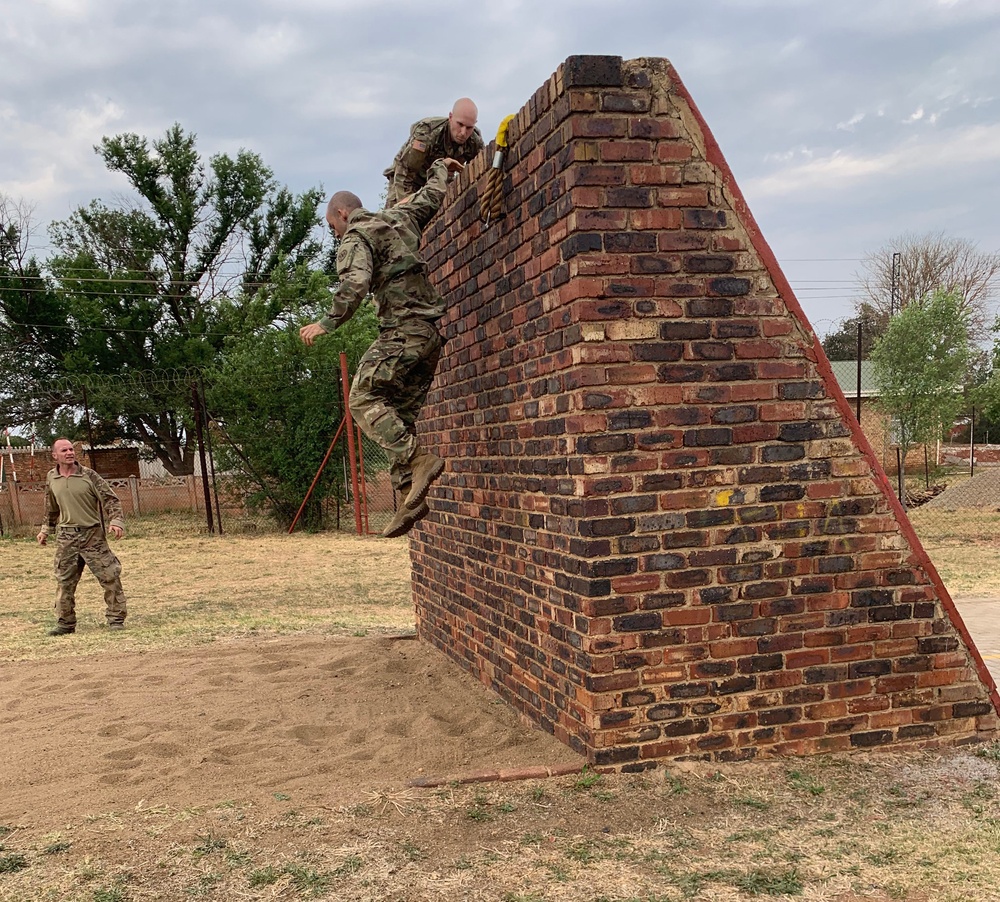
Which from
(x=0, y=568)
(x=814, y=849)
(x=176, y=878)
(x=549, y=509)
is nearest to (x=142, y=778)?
(x=176, y=878)

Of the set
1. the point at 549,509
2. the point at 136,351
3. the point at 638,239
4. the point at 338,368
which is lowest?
the point at 549,509

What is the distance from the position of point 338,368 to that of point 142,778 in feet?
46.8

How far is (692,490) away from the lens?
355cm

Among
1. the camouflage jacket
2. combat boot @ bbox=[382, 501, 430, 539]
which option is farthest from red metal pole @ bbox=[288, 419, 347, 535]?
combat boot @ bbox=[382, 501, 430, 539]

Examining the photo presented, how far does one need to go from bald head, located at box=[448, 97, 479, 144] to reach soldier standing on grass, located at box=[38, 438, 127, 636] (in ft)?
18.0

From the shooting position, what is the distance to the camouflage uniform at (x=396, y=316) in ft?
14.4

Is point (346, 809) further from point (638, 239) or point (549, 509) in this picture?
point (638, 239)

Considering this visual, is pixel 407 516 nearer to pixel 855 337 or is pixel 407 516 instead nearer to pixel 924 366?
pixel 924 366

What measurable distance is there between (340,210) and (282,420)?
1372 cm

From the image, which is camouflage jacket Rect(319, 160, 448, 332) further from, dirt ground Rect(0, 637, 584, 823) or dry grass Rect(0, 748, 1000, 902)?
dry grass Rect(0, 748, 1000, 902)

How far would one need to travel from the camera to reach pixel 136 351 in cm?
3050

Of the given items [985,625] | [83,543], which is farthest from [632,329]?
[83,543]

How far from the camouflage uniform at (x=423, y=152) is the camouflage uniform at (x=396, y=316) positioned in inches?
17.4

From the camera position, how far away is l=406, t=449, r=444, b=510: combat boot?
430 centimetres
